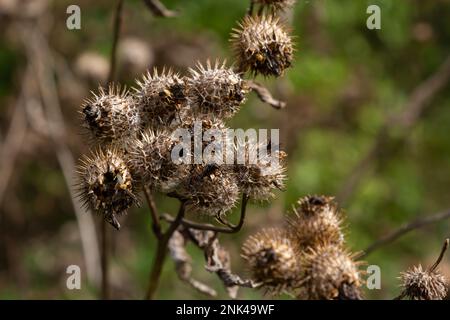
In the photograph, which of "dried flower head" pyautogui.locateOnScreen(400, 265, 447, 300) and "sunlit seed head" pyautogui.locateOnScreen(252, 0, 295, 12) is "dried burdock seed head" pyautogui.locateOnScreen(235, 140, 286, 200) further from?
"sunlit seed head" pyautogui.locateOnScreen(252, 0, 295, 12)

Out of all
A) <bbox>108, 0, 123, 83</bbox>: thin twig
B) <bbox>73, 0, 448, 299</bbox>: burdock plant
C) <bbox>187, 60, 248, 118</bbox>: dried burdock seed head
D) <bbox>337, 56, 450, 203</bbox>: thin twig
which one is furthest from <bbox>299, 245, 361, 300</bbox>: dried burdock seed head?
<bbox>337, 56, 450, 203</bbox>: thin twig

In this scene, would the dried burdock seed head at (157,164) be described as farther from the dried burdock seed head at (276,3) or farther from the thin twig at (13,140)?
the thin twig at (13,140)

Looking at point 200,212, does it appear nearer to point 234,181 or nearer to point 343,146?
point 234,181

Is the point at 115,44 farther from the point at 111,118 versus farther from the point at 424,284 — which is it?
the point at 424,284

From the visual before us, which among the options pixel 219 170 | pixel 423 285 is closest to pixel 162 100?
pixel 219 170
